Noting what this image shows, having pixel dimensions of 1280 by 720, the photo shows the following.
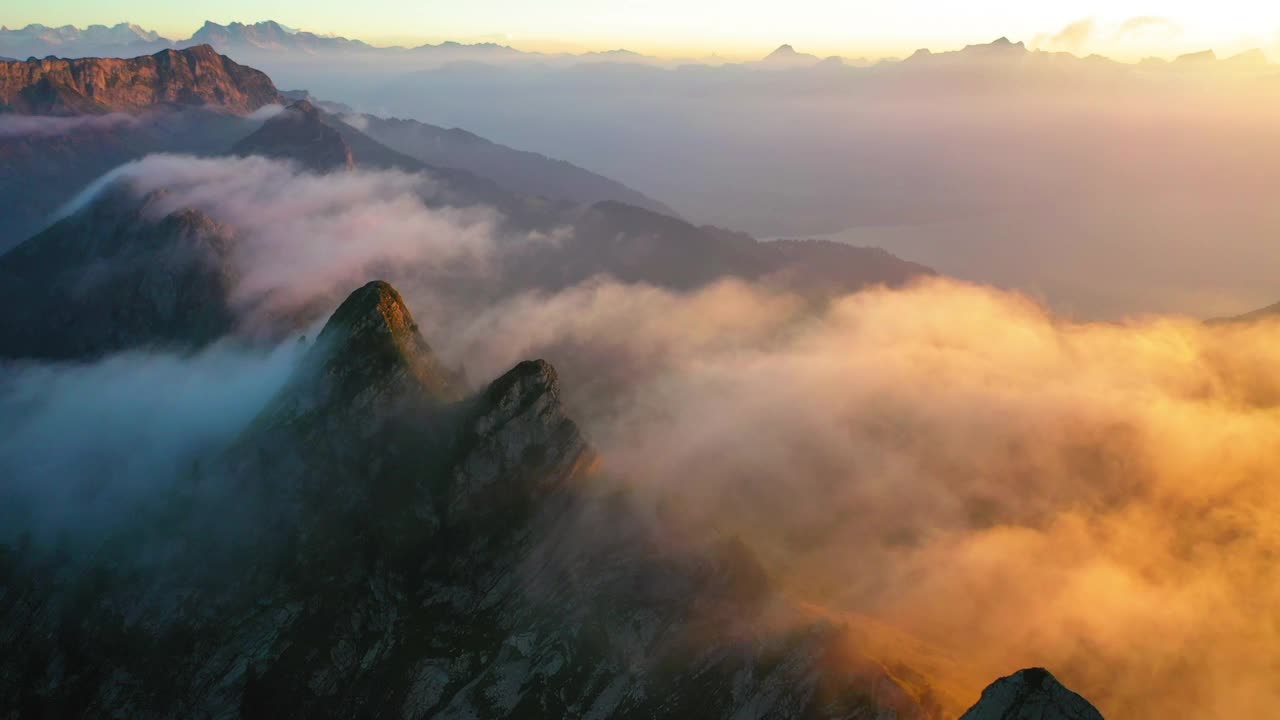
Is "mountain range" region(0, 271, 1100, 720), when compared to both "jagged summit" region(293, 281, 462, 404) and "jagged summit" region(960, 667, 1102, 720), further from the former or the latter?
"jagged summit" region(960, 667, 1102, 720)

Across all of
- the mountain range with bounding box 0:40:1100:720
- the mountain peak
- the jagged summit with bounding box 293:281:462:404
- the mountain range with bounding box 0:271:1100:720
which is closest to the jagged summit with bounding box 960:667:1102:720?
the mountain range with bounding box 0:40:1100:720

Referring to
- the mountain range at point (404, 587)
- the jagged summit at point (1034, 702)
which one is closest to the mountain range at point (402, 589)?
the mountain range at point (404, 587)

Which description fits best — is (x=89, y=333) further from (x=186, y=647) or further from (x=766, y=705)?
(x=766, y=705)

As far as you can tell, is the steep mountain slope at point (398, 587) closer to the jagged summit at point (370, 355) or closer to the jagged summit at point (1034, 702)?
the jagged summit at point (370, 355)

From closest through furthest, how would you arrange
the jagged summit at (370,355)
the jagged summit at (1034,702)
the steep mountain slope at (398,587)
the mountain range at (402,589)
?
1. the jagged summit at (1034,702)
2. the mountain range at (402,589)
3. the steep mountain slope at (398,587)
4. the jagged summit at (370,355)

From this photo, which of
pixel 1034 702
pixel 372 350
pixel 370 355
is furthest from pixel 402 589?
pixel 1034 702

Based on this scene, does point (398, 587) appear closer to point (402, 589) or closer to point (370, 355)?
point (402, 589)

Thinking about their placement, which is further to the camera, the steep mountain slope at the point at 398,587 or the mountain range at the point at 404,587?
the steep mountain slope at the point at 398,587

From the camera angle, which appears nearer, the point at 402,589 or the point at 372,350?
the point at 402,589
